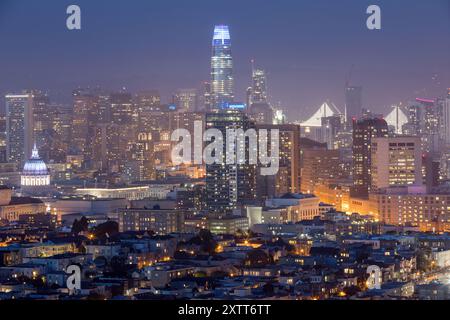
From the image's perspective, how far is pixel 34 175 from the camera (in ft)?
103

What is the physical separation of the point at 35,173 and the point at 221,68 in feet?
29.7

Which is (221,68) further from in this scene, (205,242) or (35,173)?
(35,173)

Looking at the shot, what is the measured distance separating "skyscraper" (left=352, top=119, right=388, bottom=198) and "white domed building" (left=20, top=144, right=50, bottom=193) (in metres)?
6.52

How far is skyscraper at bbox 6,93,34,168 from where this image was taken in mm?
28656

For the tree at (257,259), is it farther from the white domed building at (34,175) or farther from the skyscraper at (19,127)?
the white domed building at (34,175)

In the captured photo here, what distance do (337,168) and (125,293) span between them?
53.1 ft

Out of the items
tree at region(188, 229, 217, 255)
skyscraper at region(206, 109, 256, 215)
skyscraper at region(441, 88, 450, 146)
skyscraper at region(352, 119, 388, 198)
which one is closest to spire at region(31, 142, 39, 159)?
skyscraper at region(206, 109, 256, 215)

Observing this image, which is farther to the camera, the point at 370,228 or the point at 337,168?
the point at 337,168

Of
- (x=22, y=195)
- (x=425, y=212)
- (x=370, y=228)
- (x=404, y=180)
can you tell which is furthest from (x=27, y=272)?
(x=22, y=195)

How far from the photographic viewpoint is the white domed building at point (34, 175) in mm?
31078

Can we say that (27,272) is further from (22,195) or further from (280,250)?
(22,195)

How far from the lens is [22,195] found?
30.2 meters

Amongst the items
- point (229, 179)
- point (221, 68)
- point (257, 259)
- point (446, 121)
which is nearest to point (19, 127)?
point (229, 179)

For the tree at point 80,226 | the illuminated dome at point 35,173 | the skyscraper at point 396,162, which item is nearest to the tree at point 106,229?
A: the tree at point 80,226
